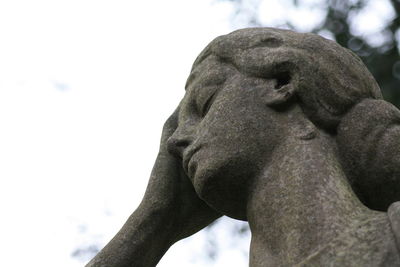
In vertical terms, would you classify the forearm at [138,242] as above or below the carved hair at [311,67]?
below

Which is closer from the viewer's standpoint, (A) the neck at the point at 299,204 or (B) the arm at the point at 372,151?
(A) the neck at the point at 299,204

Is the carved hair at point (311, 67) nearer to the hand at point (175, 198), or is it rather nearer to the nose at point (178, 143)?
the nose at point (178, 143)

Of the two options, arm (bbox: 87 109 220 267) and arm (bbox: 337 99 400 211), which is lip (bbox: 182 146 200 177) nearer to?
arm (bbox: 87 109 220 267)

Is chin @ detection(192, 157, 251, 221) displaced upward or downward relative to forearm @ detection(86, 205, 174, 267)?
upward

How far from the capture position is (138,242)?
2871 millimetres

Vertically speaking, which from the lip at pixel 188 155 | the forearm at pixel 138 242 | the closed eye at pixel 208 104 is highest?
the closed eye at pixel 208 104

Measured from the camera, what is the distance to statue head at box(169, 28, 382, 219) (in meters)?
2.56

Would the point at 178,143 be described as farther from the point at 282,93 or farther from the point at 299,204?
the point at 299,204

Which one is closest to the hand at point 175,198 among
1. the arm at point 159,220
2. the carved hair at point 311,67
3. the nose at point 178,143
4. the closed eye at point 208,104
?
the arm at point 159,220

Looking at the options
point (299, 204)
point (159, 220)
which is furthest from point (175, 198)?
point (299, 204)

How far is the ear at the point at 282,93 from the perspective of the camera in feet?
8.59

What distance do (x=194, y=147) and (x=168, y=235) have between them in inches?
17.6

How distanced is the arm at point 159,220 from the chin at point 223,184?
0.95 feet

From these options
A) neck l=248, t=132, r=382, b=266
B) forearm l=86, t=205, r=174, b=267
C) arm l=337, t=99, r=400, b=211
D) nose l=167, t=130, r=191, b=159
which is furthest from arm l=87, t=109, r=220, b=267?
arm l=337, t=99, r=400, b=211
